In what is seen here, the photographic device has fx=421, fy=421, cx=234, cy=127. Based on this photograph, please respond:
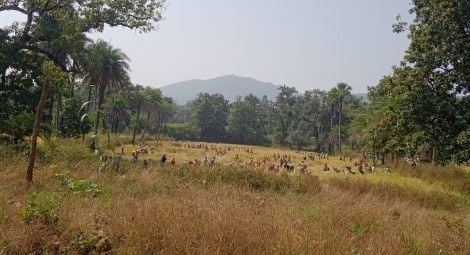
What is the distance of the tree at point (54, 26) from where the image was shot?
20594 millimetres

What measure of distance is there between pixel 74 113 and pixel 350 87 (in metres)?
51.9

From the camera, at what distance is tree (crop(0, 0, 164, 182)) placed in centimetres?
2059

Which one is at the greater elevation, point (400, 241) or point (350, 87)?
point (350, 87)

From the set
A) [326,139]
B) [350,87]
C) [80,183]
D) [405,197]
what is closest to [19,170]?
[80,183]

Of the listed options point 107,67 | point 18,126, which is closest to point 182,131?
point 107,67

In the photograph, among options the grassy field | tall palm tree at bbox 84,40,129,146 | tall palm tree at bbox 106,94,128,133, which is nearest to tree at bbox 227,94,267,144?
tall palm tree at bbox 106,94,128,133

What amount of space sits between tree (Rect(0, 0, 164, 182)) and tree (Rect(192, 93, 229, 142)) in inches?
2680

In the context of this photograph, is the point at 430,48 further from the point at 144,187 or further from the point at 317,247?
the point at 317,247

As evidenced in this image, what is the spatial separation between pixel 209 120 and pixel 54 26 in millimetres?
69816

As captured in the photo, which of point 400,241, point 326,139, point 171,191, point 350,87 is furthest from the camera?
point 326,139

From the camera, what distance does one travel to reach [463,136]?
17703 mm

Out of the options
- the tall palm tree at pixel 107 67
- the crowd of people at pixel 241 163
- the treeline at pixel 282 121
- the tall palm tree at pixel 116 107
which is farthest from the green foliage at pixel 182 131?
the crowd of people at pixel 241 163

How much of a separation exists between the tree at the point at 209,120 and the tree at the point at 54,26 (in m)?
68.1

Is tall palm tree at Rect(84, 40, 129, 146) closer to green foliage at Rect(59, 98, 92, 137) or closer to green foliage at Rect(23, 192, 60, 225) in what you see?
green foliage at Rect(59, 98, 92, 137)
